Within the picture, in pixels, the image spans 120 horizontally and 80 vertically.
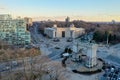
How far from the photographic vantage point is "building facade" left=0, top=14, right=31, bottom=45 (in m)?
23.4

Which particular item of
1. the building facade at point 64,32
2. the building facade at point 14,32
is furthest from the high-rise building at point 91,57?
the building facade at point 64,32

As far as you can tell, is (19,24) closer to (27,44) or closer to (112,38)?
(27,44)

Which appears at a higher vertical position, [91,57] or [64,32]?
[64,32]

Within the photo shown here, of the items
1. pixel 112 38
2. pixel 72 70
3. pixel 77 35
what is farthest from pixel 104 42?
pixel 72 70

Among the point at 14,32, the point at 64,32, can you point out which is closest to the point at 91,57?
the point at 14,32

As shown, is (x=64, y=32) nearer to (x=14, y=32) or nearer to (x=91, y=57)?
(x=14, y=32)

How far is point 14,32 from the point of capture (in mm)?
24031

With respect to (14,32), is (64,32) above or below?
below

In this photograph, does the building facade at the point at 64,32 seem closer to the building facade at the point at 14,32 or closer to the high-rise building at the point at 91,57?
the building facade at the point at 14,32

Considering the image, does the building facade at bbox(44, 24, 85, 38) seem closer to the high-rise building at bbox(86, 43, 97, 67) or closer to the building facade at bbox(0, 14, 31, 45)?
the building facade at bbox(0, 14, 31, 45)

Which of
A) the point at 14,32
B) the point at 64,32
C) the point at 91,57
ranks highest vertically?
the point at 14,32

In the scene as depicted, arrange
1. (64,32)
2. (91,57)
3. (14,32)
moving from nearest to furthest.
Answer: (91,57)
(14,32)
(64,32)

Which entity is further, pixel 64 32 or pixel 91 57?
pixel 64 32

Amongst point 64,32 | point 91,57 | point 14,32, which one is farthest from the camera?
point 64,32
